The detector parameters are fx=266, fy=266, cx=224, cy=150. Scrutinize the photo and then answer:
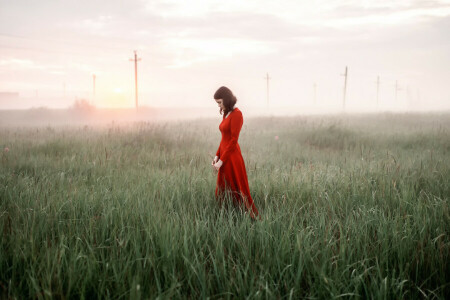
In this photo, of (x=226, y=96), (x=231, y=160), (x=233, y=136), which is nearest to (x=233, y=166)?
(x=231, y=160)

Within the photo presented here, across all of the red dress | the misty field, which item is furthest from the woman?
the misty field

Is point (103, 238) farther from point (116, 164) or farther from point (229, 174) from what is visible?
point (116, 164)

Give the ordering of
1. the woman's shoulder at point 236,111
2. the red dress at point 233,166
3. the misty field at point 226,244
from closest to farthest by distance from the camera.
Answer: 1. the misty field at point 226,244
2. the red dress at point 233,166
3. the woman's shoulder at point 236,111

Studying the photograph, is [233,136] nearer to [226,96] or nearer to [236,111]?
[236,111]

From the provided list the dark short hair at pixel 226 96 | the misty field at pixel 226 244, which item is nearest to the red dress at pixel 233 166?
the dark short hair at pixel 226 96

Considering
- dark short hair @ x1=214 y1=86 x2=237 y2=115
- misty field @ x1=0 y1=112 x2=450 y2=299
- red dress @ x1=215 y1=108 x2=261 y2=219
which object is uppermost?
dark short hair @ x1=214 y1=86 x2=237 y2=115

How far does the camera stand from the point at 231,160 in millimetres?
3592

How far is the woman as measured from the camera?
3531mm

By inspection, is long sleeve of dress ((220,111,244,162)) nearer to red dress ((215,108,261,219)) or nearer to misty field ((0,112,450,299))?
red dress ((215,108,261,219))

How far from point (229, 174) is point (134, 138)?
5814 millimetres

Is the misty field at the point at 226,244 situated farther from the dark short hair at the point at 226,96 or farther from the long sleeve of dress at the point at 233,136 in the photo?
the dark short hair at the point at 226,96

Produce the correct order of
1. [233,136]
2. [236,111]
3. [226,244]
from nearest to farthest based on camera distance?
[226,244] < [233,136] < [236,111]

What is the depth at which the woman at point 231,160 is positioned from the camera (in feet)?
11.6

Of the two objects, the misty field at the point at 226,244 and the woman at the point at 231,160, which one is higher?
the woman at the point at 231,160
